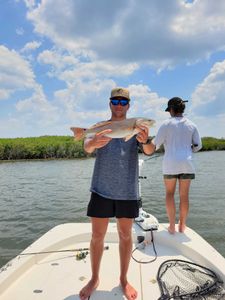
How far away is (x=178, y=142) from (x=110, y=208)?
186 centimetres

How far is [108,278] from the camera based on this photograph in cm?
370

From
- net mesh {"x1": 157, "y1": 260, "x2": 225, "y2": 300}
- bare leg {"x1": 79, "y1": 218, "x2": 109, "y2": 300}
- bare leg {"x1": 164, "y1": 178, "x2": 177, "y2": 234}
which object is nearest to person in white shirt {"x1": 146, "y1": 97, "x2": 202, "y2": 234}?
bare leg {"x1": 164, "y1": 178, "x2": 177, "y2": 234}

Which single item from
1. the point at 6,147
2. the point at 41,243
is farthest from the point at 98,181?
the point at 6,147

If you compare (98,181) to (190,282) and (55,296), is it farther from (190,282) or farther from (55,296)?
(190,282)

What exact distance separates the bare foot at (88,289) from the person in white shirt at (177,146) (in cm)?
175

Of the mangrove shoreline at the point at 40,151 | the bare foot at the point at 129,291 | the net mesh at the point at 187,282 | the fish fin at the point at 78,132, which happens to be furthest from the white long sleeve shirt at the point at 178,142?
the mangrove shoreline at the point at 40,151

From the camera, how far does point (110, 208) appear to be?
10.7ft

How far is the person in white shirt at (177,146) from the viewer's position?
4645mm

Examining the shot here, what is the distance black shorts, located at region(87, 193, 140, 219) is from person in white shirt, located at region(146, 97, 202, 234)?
1.58m

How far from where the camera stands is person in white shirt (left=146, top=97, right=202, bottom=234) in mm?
4645

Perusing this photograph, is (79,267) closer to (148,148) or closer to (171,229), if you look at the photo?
(171,229)

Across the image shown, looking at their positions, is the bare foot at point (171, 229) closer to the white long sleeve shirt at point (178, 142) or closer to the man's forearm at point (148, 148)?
the white long sleeve shirt at point (178, 142)

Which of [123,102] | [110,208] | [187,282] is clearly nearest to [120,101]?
[123,102]

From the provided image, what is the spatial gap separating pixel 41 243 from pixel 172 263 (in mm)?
1827
